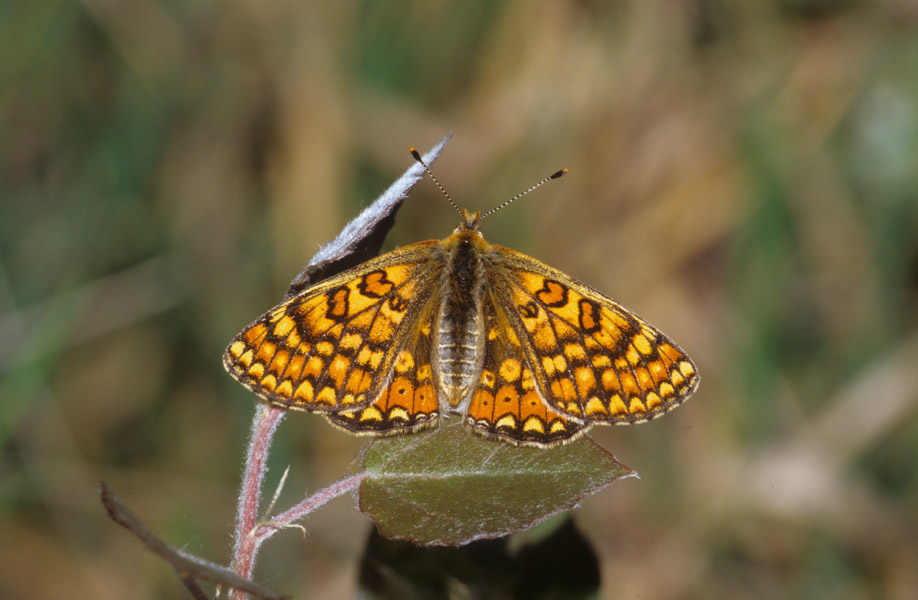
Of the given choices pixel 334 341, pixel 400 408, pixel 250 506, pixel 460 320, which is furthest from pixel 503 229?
pixel 250 506

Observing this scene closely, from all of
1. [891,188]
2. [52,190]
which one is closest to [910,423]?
[891,188]

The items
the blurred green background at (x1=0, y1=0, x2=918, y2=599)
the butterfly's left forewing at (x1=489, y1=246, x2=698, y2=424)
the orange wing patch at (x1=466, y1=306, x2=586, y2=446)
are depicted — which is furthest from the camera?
the blurred green background at (x1=0, y1=0, x2=918, y2=599)

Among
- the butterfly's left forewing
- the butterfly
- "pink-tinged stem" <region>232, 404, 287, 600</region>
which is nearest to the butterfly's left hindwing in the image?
the butterfly

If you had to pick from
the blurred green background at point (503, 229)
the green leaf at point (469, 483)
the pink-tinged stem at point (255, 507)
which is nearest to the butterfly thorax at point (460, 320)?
the green leaf at point (469, 483)

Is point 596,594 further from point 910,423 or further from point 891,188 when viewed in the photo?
point 891,188

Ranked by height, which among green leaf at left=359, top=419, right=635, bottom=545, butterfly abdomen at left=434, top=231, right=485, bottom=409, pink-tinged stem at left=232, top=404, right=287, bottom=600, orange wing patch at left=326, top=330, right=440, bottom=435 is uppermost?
butterfly abdomen at left=434, top=231, right=485, bottom=409

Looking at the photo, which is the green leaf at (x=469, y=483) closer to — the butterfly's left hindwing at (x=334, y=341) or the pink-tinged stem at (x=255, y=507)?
the pink-tinged stem at (x=255, y=507)

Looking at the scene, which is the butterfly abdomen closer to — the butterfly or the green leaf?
the butterfly
